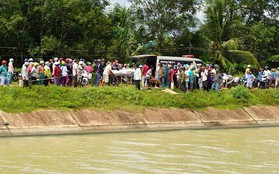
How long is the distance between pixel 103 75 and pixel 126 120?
18.2ft

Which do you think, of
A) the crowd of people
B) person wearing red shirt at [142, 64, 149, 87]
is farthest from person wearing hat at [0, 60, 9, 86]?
person wearing red shirt at [142, 64, 149, 87]

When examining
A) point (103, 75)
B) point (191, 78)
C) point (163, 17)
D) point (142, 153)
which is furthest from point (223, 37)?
point (142, 153)

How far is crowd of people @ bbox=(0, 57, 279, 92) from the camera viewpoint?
27.1 m

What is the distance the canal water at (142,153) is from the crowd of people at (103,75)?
247 inches

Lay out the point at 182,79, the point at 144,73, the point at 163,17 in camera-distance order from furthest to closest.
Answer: the point at 163,17
the point at 144,73
the point at 182,79

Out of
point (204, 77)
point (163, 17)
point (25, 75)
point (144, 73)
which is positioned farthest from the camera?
point (163, 17)

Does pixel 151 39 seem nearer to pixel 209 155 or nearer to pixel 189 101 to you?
pixel 189 101

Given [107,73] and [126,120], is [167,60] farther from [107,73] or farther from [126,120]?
[126,120]

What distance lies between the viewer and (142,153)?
719 inches

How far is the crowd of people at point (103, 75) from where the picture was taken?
2709 cm

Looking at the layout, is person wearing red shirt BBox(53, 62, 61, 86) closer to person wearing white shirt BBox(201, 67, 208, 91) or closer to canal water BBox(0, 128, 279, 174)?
canal water BBox(0, 128, 279, 174)

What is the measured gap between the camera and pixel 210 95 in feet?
99.2

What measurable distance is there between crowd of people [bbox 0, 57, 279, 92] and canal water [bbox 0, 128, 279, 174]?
20.6ft

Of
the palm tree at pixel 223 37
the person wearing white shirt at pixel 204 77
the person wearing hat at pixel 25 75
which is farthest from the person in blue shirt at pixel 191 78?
the palm tree at pixel 223 37
